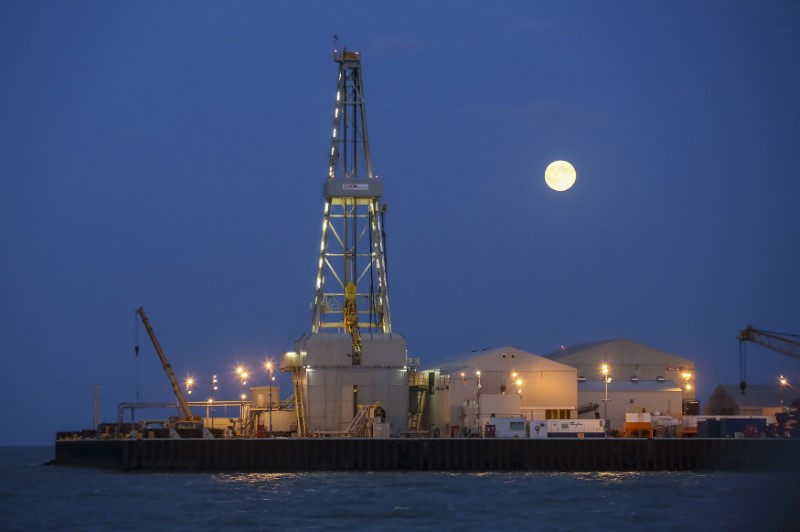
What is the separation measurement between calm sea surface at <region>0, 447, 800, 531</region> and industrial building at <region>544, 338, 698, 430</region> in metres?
15.5

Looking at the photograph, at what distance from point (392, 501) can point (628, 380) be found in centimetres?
3792

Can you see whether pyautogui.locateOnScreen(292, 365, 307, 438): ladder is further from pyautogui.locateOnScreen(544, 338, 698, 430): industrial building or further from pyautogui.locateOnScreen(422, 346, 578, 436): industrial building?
pyautogui.locateOnScreen(544, 338, 698, 430): industrial building

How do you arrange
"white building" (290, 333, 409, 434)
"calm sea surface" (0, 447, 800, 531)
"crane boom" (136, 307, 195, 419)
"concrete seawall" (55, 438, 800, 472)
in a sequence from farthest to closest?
"crane boom" (136, 307, 195, 419) → "white building" (290, 333, 409, 434) → "concrete seawall" (55, 438, 800, 472) → "calm sea surface" (0, 447, 800, 531)

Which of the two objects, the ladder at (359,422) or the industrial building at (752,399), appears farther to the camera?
the industrial building at (752,399)

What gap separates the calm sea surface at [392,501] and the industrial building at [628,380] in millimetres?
15462

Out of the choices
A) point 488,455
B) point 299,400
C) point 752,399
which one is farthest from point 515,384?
point 752,399

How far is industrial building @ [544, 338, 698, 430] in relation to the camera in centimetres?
8819

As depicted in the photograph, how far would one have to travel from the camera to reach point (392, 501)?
58688 mm

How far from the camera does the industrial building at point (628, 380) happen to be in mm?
88188

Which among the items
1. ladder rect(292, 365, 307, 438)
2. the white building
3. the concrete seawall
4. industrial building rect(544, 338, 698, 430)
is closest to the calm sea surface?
the concrete seawall

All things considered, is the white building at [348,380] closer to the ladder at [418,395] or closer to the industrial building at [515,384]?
the industrial building at [515,384]

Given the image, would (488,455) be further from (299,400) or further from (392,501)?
(392,501)

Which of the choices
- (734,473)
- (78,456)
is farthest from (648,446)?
(78,456)

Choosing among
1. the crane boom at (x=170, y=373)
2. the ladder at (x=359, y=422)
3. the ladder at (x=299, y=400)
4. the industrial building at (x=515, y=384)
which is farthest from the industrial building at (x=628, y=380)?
the crane boom at (x=170, y=373)
